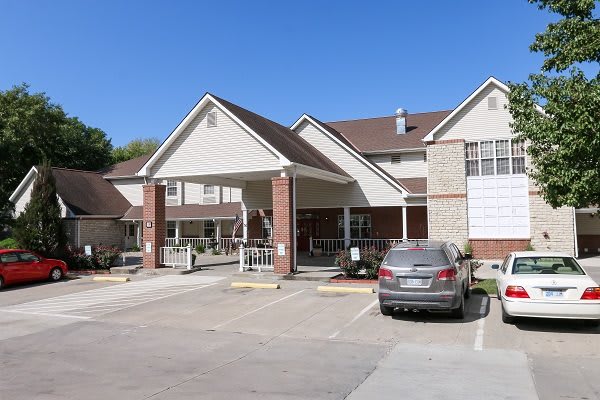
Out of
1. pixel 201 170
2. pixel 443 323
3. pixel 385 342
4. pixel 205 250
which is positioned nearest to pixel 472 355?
pixel 385 342

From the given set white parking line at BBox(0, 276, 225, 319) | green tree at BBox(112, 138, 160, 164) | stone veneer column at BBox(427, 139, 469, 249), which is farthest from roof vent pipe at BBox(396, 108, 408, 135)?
green tree at BBox(112, 138, 160, 164)

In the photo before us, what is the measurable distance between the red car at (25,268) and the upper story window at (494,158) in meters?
19.5

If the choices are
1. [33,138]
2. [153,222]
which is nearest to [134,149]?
[33,138]

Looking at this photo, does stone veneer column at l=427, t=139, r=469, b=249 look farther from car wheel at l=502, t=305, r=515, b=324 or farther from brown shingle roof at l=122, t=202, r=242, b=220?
car wheel at l=502, t=305, r=515, b=324

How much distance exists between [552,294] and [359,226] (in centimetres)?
1982

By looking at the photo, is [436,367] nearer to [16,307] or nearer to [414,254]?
[414,254]

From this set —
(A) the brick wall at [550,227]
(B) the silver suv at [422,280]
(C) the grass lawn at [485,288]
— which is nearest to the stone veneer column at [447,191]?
(A) the brick wall at [550,227]

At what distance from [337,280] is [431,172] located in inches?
405

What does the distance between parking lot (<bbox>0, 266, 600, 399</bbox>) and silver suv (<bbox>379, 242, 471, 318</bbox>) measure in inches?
19.7

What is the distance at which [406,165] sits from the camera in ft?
89.5

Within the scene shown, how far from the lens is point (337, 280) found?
16250 millimetres

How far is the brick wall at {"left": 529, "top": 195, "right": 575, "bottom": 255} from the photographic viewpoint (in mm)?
21641

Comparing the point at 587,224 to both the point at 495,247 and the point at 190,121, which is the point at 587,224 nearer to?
the point at 495,247

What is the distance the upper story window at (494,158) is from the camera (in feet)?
74.5
